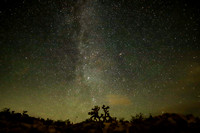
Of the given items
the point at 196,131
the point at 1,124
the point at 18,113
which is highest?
the point at 18,113

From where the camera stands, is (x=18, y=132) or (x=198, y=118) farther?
(x=198, y=118)

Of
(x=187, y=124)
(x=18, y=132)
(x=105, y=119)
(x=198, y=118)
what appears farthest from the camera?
(x=105, y=119)

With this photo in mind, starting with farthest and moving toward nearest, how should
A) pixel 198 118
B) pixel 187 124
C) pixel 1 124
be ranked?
pixel 198 118 < pixel 1 124 < pixel 187 124

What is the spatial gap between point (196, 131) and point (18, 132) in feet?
30.8

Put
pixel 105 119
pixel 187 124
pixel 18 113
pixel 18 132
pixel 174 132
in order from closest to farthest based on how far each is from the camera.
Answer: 1. pixel 174 132
2. pixel 18 132
3. pixel 187 124
4. pixel 18 113
5. pixel 105 119

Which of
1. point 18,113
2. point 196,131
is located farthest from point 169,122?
point 18,113

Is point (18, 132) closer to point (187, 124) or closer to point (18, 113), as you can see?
point (18, 113)

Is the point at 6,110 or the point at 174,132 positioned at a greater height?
the point at 6,110

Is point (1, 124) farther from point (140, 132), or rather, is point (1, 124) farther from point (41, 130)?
point (140, 132)

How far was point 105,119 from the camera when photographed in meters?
12.3

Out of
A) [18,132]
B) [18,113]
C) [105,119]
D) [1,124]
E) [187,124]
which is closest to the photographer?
[18,132]

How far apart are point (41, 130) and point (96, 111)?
253 inches

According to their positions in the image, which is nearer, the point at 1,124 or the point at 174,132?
the point at 174,132

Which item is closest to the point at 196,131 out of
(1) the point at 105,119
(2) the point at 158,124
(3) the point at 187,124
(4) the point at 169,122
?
(3) the point at 187,124
